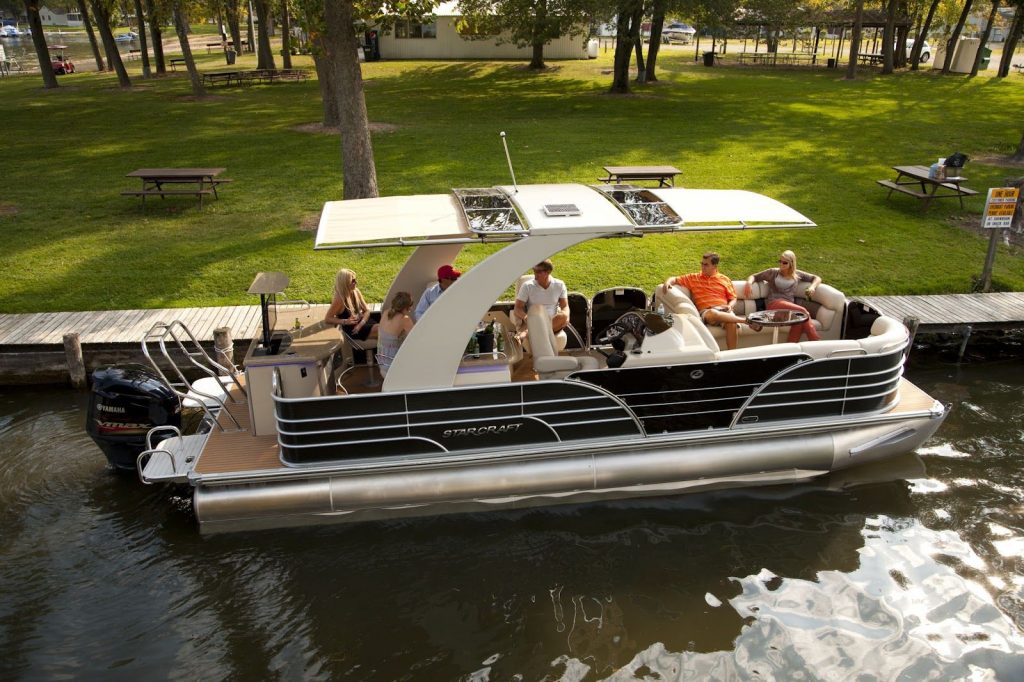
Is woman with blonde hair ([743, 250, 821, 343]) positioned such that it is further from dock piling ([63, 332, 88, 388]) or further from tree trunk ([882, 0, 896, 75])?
tree trunk ([882, 0, 896, 75])

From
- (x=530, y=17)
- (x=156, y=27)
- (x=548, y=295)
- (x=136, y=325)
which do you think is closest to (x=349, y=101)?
(x=136, y=325)

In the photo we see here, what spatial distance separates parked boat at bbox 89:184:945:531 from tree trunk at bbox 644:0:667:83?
16.5m

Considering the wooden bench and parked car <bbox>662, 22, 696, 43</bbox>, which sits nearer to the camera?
the wooden bench

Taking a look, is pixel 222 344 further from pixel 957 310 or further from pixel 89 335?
pixel 957 310

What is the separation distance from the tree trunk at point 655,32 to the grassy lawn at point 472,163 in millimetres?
1352

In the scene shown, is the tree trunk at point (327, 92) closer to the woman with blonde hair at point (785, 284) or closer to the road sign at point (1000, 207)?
the woman with blonde hair at point (785, 284)

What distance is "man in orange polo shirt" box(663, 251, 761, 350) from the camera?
328 inches

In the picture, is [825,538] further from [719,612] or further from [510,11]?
[510,11]

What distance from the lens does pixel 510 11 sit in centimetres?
2531

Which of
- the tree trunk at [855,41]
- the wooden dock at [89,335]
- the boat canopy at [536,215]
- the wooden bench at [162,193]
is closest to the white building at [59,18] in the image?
the tree trunk at [855,41]

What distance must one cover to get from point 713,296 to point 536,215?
269cm

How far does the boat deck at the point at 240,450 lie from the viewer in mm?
6793

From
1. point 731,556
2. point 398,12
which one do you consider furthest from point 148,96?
point 731,556

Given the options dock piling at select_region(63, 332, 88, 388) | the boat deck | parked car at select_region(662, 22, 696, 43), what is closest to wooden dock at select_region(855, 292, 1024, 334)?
the boat deck
